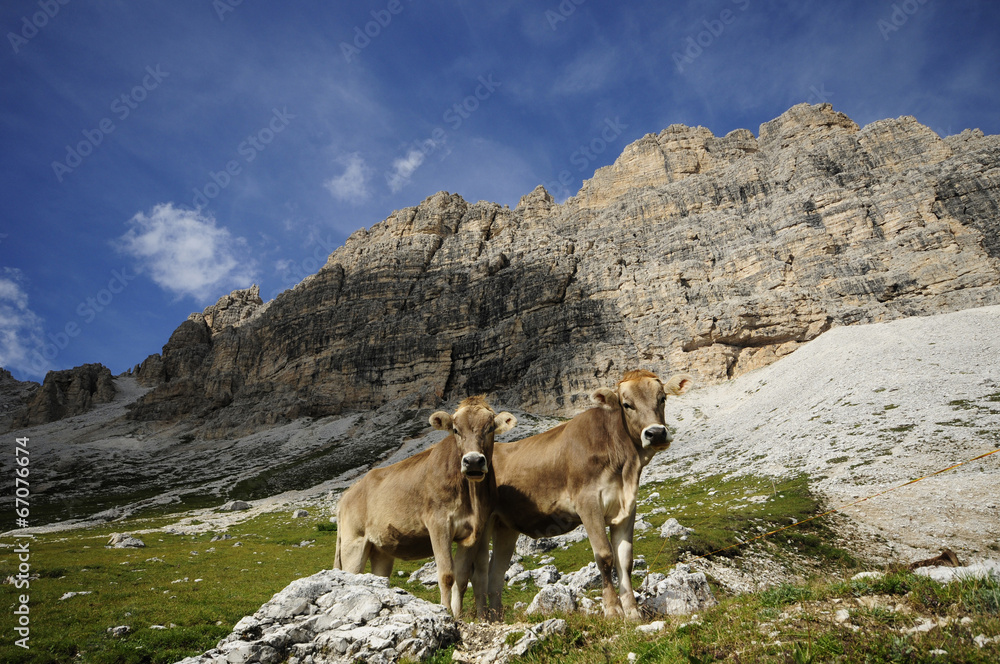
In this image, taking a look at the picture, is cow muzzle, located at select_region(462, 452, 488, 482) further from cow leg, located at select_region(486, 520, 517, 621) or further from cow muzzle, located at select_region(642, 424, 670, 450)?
cow muzzle, located at select_region(642, 424, 670, 450)

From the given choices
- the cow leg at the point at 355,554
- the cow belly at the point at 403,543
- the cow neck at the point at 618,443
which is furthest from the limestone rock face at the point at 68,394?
the cow neck at the point at 618,443

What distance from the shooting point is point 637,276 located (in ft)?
318

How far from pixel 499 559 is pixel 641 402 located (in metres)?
3.87

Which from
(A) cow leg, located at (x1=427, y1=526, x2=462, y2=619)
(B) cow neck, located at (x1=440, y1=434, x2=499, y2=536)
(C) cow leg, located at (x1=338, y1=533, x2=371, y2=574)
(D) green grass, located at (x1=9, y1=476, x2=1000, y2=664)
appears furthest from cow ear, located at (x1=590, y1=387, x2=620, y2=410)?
(C) cow leg, located at (x1=338, y1=533, x2=371, y2=574)

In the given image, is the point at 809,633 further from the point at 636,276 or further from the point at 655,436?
the point at 636,276

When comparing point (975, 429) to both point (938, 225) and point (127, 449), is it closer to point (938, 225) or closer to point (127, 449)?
point (938, 225)

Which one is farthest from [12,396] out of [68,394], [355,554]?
[355,554]

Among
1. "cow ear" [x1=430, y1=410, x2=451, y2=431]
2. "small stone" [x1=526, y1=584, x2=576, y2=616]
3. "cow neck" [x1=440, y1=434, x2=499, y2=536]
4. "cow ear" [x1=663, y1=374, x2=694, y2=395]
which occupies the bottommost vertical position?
"small stone" [x1=526, y1=584, x2=576, y2=616]

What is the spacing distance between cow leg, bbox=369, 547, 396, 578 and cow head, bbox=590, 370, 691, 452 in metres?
5.10

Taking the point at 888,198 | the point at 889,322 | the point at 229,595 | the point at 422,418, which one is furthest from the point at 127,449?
the point at 888,198

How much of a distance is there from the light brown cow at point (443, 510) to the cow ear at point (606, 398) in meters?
1.58

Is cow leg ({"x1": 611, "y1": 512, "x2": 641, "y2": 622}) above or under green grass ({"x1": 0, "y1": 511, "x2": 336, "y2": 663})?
under

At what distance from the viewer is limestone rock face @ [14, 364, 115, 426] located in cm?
14888

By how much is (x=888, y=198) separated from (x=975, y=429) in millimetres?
78512
